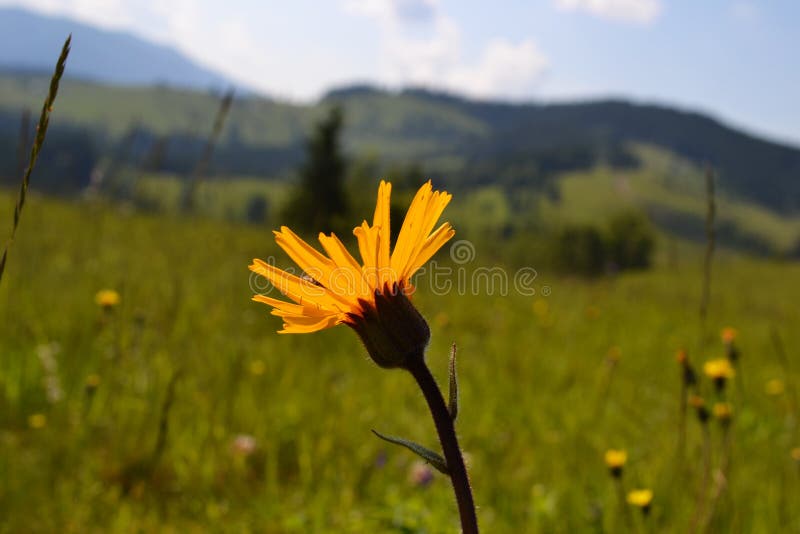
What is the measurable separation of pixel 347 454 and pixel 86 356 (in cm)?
171

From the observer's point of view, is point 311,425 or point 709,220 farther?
point 311,425

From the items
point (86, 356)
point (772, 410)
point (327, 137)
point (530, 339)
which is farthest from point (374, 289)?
point (327, 137)

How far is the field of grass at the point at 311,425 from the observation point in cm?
226

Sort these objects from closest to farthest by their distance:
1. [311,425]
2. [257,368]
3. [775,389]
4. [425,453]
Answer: [425,453] → [311,425] → [257,368] → [775,389]

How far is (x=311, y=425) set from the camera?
→ 2.93 metres

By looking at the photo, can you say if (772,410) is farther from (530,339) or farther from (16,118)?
(16,118)

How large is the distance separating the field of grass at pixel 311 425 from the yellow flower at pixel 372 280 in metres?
0.38

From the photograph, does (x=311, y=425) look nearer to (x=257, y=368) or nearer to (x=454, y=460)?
(x=257, y=368)

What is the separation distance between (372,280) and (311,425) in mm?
2136

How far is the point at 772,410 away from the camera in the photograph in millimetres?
3822

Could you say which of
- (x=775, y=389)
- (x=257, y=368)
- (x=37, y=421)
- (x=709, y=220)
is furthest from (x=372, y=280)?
(x=775, y=389)

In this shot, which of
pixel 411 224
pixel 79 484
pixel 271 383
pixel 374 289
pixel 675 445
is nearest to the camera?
pixel 411 224

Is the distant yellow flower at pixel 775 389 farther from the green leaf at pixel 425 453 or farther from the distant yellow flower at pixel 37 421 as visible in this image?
the distant yellow flower at pixel 37 421

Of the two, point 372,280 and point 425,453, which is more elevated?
point 372,280
